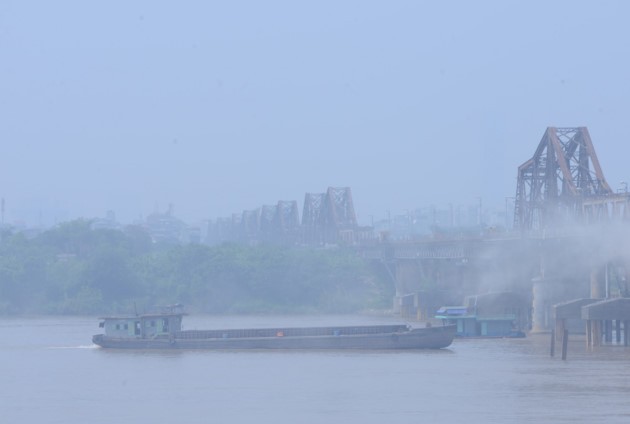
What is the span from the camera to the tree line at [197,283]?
157m

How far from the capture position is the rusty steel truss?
4419 inches

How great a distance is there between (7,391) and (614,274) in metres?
45.7

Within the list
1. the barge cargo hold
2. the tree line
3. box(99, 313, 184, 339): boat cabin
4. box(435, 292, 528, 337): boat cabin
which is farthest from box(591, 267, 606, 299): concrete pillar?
the tree line

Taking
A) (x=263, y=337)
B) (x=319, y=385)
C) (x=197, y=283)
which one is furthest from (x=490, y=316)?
(x=197, y=283)

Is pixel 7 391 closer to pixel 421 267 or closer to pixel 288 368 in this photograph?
pixel 288 368

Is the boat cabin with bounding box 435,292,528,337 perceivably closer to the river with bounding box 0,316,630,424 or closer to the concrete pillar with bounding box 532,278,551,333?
the concrete pillar with bounding box 532,278,551,333

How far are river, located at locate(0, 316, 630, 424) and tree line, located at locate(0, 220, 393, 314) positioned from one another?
69571 millimetres

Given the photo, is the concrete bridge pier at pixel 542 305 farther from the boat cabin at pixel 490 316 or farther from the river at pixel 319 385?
the river at pixel 319 385

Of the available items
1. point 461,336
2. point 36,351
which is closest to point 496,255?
point 461,336

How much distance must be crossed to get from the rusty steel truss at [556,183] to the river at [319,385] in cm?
2580

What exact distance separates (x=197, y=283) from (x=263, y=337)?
79367mm

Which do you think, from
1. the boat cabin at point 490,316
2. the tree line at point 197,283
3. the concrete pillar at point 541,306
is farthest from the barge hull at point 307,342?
the tree line at point 197,283

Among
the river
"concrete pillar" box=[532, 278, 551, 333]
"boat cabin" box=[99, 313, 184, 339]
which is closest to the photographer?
the river

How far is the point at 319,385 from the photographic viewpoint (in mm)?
61531
